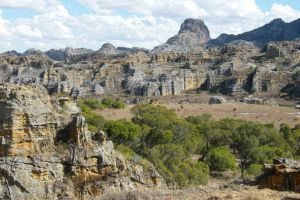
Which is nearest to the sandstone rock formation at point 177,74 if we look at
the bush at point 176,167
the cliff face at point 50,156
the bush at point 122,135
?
the bush at point 122,135

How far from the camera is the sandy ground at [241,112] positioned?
178ft

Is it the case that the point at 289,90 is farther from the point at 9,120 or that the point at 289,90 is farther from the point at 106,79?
the point at 9,120

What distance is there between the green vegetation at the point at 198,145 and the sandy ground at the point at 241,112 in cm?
1175

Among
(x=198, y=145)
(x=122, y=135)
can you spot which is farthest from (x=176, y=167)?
(x=198, y=145)

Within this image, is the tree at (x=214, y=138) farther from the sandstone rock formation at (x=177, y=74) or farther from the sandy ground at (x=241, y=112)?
the sandstone rock formation at (x=177, y=74)

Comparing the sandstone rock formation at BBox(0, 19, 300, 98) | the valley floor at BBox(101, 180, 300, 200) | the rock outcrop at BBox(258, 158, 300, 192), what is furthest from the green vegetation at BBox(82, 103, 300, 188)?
the sandstone rock formation at BBox(0, 19, 300, 98)

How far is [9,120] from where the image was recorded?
49.3 feet

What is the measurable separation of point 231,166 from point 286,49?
8389 centimetres

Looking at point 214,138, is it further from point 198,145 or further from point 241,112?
point 241,112

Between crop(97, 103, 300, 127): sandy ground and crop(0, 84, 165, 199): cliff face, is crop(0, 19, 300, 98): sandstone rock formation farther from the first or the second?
crop(0, 84, 165, 199): cliff face

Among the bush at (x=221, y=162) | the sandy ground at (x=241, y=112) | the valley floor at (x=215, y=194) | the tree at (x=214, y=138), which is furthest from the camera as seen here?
the sandy ground at (x=241, y=112)

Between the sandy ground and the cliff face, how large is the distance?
3364cm

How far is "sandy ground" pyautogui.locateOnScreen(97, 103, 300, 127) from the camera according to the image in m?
54.3

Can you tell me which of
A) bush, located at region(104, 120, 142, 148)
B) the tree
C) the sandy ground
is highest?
bush, located at region(104, 120, 142, 148)
